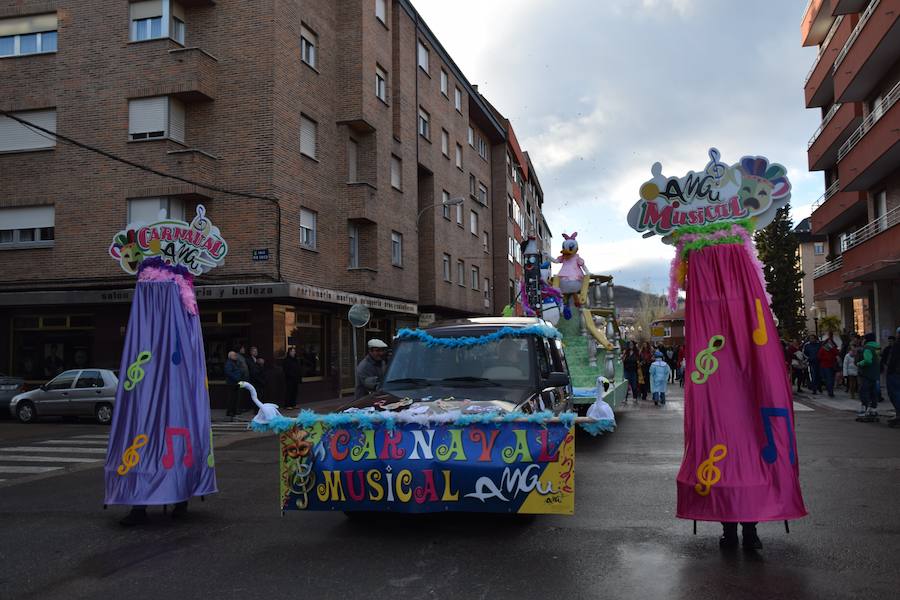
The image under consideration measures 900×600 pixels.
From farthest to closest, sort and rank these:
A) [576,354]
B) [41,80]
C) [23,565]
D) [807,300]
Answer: [807,300] < [41,80] < [576,354] < [23,565]

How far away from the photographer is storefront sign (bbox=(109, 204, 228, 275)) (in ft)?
24.3

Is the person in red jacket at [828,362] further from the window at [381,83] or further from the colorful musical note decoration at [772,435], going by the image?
the colorful musical note decoration at [772,435]

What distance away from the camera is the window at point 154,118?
2144 cm

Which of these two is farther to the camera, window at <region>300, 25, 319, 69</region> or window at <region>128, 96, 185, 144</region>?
window at <region>300, 25, 319, 69</region>

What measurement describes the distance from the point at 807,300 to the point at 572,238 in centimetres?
6893

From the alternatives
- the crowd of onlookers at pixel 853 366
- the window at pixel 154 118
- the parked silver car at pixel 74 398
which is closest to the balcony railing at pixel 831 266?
the crowd of onlookers at pixel 853 366

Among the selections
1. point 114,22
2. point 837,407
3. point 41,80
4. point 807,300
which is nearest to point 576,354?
point 837,407

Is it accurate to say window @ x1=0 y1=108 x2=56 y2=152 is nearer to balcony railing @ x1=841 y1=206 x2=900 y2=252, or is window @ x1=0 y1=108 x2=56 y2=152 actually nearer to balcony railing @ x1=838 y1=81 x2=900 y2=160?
balcony railing @ x1=838 y1=81 x2=900 y2=160

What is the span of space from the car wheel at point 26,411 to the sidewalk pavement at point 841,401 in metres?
19.1

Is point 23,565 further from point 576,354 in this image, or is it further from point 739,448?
point 576,354

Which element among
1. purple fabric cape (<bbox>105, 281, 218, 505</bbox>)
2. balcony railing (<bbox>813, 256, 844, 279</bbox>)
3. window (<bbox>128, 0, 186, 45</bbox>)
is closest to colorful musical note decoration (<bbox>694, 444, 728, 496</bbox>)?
purple fabric cape (<bbox>105, 281, 218, 505</bbox>)

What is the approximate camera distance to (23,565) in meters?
5.43

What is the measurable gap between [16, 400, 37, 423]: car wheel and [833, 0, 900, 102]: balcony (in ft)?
78.0

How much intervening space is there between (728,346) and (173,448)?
4.93 meters
